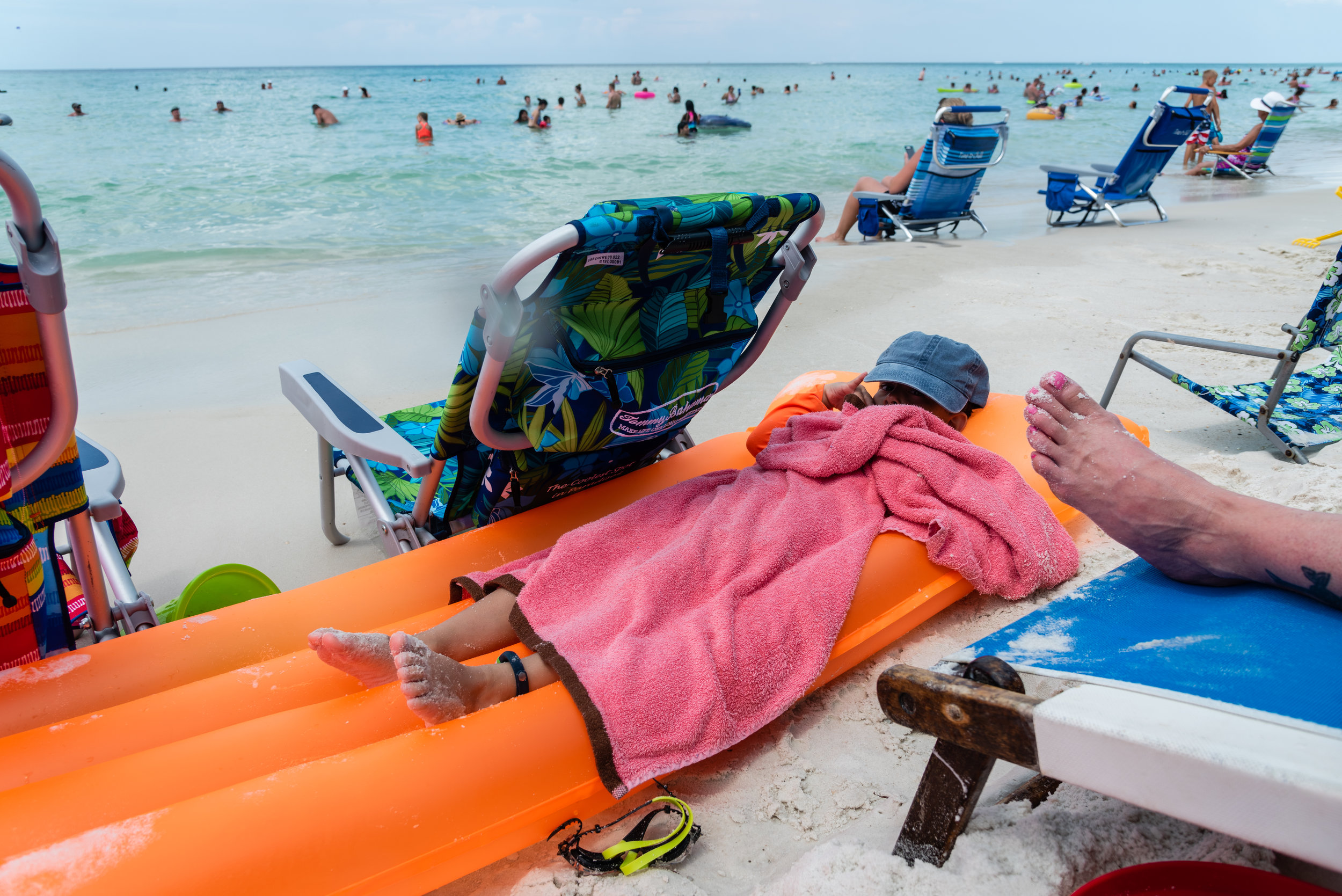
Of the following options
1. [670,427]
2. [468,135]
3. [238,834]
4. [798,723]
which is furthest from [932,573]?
[468,135]

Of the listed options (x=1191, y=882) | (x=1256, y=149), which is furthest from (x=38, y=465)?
(x=1256, y=149)

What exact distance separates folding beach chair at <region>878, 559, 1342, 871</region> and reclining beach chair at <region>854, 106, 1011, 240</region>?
274 inches

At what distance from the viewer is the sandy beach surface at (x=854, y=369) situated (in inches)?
54.2

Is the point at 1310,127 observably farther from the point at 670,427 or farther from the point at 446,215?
the point at 670,427

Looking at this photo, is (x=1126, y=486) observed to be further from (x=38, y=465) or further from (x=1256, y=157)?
(x=1256, y=157)

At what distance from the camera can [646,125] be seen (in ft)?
70.2

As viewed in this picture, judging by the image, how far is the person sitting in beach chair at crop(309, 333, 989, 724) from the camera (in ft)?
4.73

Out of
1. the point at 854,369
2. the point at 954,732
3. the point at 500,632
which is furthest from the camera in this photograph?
the point at 854,369

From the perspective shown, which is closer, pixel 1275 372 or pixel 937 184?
pixel 1275 372

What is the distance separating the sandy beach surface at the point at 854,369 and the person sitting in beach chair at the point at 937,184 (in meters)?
0.36

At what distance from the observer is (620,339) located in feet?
6.13

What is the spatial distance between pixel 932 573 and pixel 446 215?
9.69 meters

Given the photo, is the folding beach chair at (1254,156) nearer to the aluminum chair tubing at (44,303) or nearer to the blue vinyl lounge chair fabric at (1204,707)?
the blue vinyl lounge chair fabric at (1204,707)

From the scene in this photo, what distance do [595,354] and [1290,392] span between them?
3133 mm
